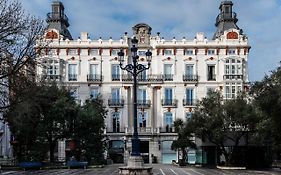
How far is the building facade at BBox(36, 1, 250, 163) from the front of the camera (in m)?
81.8

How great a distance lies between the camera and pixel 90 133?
60.2m

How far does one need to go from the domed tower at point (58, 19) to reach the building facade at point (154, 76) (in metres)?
1.12

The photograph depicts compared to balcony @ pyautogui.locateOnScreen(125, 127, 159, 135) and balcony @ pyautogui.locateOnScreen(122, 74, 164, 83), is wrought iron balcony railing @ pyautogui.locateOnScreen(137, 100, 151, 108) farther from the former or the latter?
balcony @ pyautogui.locateOnScreen(125, 127, 159, 135)

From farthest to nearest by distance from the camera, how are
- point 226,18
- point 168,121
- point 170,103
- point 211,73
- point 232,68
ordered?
point 226,18, point 211,73, point 168,121, point 170,103, point 232,68

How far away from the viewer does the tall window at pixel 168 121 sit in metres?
82.4

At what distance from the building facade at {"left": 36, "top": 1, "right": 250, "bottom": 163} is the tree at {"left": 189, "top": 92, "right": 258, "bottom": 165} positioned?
80.1 feet

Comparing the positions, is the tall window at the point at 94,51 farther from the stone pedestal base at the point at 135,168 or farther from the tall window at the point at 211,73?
the stone pedestal base at the point at 135,168

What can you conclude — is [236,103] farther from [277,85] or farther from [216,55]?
[216,55]

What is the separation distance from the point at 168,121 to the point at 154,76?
7328 mm

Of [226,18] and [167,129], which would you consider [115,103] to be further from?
[226,18]

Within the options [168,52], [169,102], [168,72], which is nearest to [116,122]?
[169,102]

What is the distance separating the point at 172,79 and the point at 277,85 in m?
48.8

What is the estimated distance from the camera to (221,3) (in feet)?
286

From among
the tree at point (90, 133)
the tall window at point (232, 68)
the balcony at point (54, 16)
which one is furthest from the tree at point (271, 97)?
the balcony at point (54, 16)
